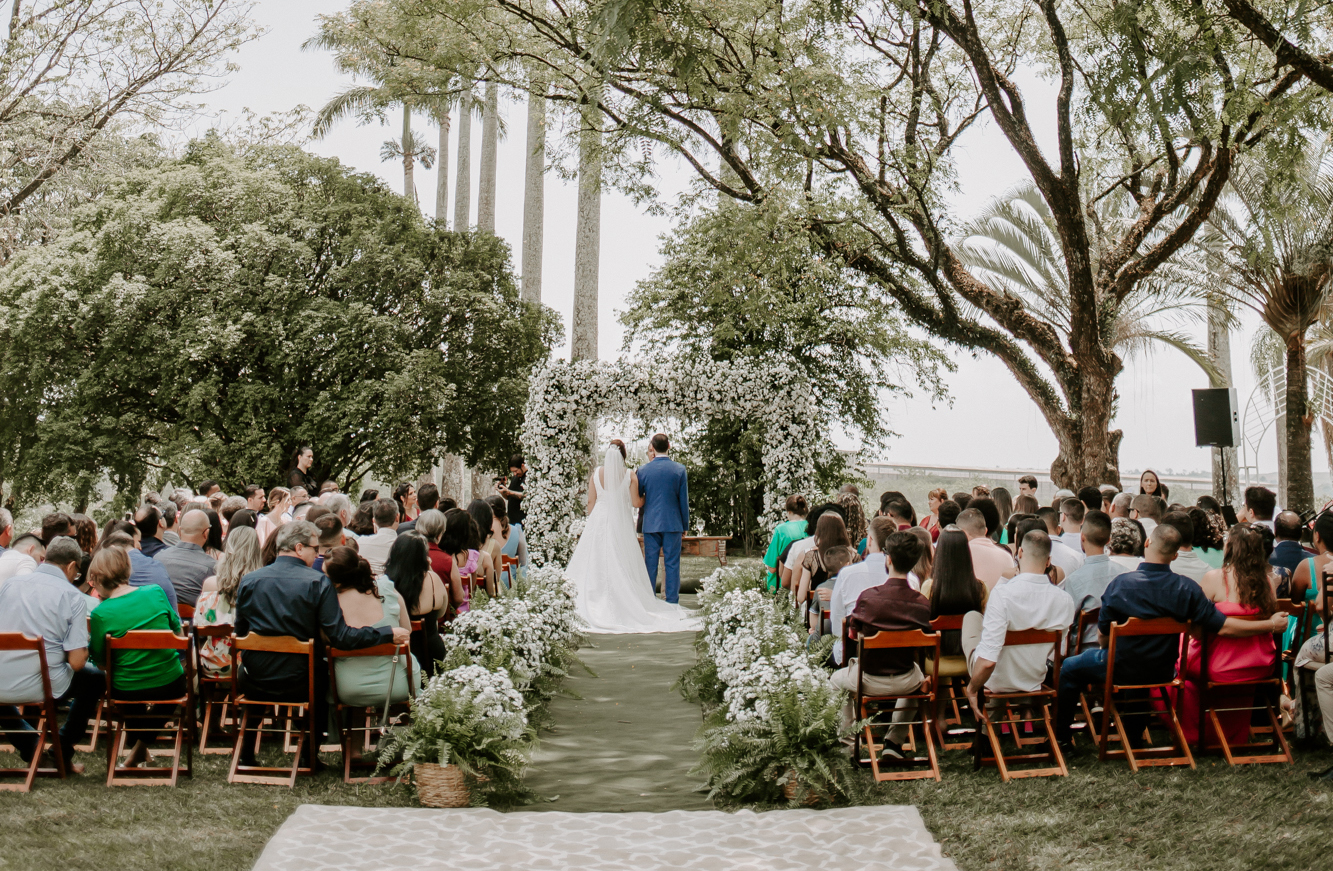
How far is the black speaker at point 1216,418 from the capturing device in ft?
44.6

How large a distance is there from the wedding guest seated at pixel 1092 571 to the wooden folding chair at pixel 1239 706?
72 cm

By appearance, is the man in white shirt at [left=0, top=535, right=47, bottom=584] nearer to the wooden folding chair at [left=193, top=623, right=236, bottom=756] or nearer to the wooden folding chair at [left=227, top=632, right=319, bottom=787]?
the wooden folding chair at [left=193, top=623, right=236, bottom=756]

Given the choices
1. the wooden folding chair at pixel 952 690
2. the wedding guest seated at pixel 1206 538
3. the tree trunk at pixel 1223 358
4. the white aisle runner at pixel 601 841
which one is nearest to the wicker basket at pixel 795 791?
the white aisle runner at pixel 601 841

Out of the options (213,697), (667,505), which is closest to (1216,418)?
(667,505)

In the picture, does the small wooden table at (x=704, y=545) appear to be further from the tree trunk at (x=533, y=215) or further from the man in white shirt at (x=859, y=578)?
the man in white shirt at (x=859, y=578)

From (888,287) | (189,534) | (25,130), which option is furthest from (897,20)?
(25,130)

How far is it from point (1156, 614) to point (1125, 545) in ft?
3.50

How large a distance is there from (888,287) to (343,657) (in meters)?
10.6

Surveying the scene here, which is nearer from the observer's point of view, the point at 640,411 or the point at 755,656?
the point at 755,656

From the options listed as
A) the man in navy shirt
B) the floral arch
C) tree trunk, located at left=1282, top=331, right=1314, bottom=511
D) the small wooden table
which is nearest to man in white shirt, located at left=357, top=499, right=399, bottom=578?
the man in navy shirt

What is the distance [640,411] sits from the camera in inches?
687

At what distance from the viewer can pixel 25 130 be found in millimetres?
14758

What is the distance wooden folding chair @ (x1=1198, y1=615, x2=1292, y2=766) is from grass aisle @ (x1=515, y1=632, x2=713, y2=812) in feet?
9.61

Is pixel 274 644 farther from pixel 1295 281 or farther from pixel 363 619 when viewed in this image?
pixel 1295 281
